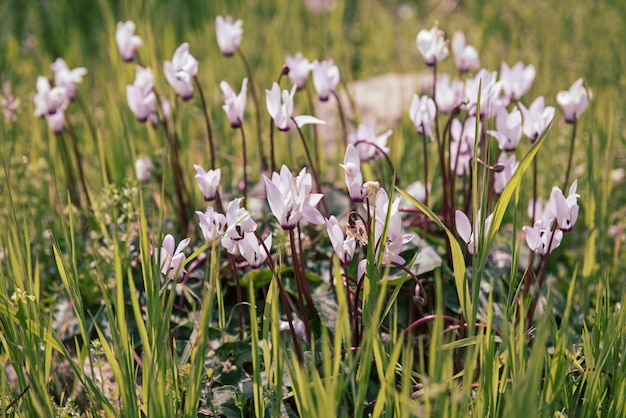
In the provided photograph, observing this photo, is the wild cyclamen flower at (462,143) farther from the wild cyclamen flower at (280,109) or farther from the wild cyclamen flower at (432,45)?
the wild cyclamen flower at (280,109)

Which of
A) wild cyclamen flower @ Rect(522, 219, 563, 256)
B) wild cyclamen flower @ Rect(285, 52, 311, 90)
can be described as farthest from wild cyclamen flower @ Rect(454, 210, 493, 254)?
wild cyclamen flower @ Rect(285, 52, 311, 90)

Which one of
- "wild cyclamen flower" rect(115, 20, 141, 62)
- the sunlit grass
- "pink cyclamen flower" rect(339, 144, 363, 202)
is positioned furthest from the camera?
"wild cyclamen flower" rect(115, 20, 141, 62)

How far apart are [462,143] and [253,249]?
1053 mm

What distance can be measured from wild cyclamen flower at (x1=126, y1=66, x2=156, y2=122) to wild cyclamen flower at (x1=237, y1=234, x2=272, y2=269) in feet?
2.92

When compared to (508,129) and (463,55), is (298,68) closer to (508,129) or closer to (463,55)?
(463,55)

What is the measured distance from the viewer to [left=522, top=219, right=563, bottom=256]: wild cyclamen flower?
1934mm

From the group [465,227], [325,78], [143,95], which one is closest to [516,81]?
[325,78]

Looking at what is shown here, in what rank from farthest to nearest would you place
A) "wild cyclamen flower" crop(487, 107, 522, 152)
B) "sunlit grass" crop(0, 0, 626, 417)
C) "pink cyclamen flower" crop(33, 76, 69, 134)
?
"pink cyclamen flower" crop(33, 76, 69, 134) < "wild cyclamen flower" crop(487, 107, 522, 152) < "sunlit grass" crop(0, 0, 626, 417)

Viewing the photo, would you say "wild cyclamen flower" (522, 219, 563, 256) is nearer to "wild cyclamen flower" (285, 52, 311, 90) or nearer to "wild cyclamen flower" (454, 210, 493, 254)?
"wild cyclamen flower" (454, 210, 493, 254)

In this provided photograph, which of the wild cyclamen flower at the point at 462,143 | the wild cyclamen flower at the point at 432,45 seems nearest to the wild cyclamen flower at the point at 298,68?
the wild cyclamen flower at the point at 432,45

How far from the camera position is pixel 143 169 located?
2895 mm

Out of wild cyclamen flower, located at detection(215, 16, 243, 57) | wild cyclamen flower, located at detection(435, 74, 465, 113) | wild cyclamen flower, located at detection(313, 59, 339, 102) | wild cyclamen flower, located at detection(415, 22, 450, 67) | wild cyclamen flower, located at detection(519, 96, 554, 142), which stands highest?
wild cyclamen flower, located at detection(215, 16, 243, 57)

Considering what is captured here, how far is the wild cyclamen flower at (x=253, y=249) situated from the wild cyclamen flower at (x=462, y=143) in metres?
0.81

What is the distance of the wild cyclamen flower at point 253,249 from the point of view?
1879 millimetres
